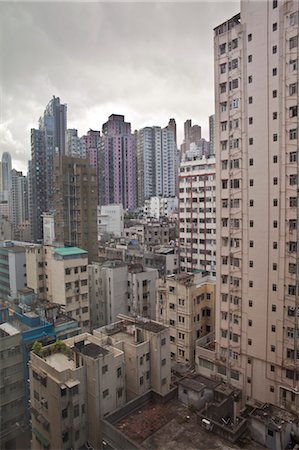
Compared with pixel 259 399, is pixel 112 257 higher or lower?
higher

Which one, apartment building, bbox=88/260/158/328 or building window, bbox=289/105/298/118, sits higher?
building window, bbox=289/105/298/118

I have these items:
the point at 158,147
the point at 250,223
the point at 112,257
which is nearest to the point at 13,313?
the point at 250,223

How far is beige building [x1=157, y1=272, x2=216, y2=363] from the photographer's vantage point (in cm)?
664

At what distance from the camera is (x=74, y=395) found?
155 inches

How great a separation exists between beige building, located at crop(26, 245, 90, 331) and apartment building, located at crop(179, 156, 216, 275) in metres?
4.81

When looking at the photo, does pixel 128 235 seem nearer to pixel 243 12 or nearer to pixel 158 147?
pixel 243 12

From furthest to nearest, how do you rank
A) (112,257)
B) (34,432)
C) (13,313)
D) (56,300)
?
1. (112,257)
2. (56,300)
3. (13,313)
4. (34,432)

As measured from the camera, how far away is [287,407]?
17.0 feet

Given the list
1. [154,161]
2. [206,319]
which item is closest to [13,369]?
[206,319]

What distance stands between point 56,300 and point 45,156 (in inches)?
435

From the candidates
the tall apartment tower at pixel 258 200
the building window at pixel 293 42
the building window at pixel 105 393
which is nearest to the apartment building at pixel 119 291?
the tall apartment tower at pixel 258 200

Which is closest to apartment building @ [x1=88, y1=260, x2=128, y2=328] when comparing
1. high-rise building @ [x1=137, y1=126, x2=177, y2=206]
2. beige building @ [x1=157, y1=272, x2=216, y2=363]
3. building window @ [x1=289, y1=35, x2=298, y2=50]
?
beige building @ [x1=157, y1=272, x2=216, y2=363]

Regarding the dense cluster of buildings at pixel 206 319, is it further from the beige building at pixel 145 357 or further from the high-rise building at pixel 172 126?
the high-rise building at pixel 172 126

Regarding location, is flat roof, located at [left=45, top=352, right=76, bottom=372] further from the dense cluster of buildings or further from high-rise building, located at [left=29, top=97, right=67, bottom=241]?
high-rise building, located at [left=29, top=97, right=67, bottom=241]
